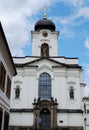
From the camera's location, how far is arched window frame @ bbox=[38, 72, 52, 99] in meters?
36.8

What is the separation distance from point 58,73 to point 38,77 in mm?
3260

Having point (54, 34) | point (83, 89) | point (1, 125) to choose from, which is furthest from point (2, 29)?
point (54, 34)

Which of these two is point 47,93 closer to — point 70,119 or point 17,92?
point 17,92

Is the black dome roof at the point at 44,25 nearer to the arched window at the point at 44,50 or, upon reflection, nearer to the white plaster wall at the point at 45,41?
the white plaster wall at the point at 45,41

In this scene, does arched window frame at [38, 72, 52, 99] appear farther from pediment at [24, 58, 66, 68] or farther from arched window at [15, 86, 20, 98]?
arched window at [15, 86, 20, 98]

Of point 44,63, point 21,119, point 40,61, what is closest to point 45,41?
point 40,61

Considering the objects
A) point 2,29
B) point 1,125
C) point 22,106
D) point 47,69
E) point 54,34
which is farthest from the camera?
point 54,34

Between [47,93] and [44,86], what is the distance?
1269 millimetres

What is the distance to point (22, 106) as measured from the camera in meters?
36.0

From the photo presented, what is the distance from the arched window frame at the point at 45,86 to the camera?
121 feet

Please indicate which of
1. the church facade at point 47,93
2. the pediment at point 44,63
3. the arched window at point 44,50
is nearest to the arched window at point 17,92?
the church facade at point 47,93

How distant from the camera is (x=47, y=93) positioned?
1448 inches

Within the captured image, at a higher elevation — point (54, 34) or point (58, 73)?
point (54, 34)

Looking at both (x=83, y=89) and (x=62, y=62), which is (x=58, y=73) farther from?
(x=83, y=89)
